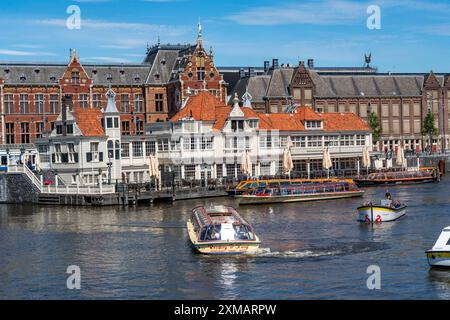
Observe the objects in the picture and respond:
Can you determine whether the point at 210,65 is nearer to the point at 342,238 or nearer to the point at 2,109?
the point at 2,109

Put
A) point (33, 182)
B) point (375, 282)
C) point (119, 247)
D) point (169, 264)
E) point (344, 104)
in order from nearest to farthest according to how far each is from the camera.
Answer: point (375, 282), point (169, 264), point (119, 247), point (33, 182), point (344, 104)

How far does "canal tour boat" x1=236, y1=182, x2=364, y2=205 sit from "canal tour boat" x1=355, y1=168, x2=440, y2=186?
17.8 metres

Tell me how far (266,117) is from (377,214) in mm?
50940

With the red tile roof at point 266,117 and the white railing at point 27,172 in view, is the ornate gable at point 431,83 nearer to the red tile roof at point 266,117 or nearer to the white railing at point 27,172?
the red tile roof at point 266,117

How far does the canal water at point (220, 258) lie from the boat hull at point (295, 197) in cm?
656

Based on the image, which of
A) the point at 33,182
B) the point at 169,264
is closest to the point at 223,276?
the point at 169,264

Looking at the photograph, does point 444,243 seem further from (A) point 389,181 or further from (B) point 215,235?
(A) point 389,181

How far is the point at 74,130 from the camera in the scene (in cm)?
10281

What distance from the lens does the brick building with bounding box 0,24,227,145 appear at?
437ft

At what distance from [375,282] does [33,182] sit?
201 feet

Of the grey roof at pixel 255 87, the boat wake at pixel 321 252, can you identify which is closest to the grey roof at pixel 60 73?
the grey roof at pixel 255 87

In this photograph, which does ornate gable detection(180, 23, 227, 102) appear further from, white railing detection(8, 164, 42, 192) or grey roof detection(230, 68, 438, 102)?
white railing detection(8, 164, 42, 192)

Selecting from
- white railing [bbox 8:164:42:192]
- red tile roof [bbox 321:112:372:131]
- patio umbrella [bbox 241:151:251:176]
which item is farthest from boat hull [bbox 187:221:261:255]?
red tile roof [bbox 321:112:372:131]

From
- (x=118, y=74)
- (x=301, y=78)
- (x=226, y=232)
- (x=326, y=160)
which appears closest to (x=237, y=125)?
(x=326, y=160)
